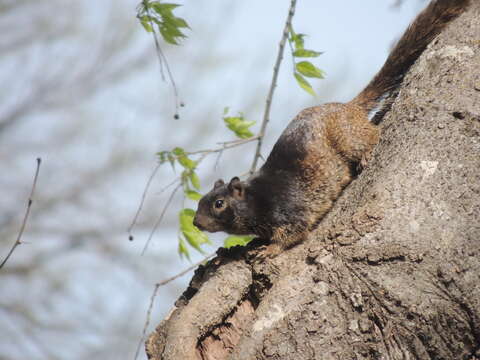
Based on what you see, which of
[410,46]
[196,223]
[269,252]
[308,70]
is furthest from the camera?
[196,223]

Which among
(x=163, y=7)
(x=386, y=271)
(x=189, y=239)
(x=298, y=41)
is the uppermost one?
(x=163, y=7)

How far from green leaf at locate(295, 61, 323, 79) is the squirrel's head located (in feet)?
2.43

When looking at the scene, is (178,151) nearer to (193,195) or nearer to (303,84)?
(193,195)

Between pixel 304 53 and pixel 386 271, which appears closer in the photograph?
pixel 386 271

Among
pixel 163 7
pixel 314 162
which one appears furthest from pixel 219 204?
pixel 163 7

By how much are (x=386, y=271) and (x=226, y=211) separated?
1.46 metres

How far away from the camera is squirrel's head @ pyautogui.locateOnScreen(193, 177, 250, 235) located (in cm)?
307

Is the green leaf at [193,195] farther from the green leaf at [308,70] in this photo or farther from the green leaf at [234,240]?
the green leaf at [308,70]

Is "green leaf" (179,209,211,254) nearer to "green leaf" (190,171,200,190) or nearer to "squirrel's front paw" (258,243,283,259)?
"green leaf" (190,171,200,190)

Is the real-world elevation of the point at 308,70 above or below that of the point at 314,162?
above

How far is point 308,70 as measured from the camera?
101 inches

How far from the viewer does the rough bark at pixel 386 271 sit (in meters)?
1.66

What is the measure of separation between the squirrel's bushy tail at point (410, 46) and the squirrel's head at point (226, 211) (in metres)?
0.81

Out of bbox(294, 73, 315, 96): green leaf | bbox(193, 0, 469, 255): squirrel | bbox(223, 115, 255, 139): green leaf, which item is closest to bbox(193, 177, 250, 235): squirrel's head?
bbox(193, 0, 469, 255): squirrel
